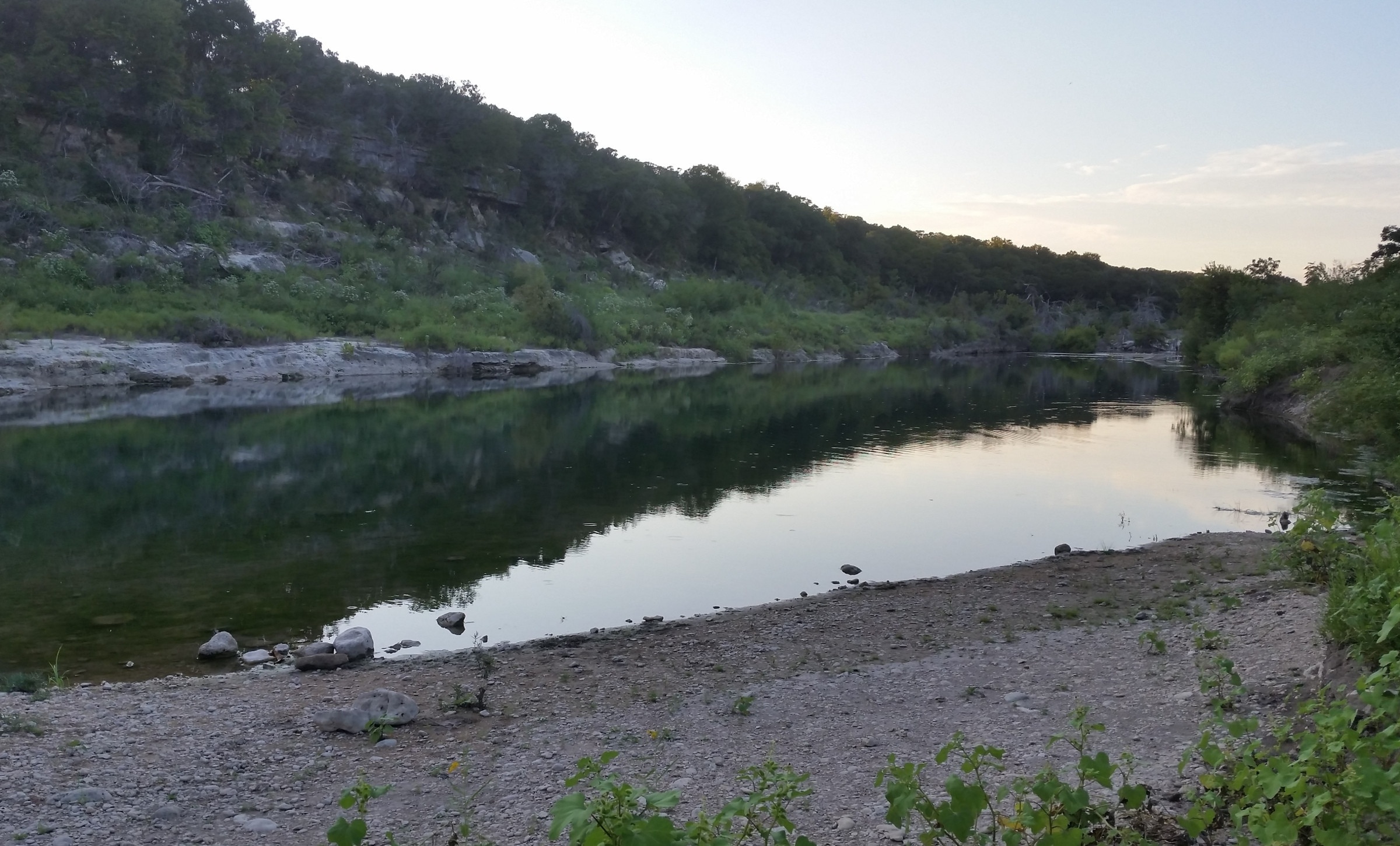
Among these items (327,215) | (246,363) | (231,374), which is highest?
(327,215)

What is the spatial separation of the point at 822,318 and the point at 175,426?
6204 cm

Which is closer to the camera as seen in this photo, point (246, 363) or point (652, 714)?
point (652, 714)

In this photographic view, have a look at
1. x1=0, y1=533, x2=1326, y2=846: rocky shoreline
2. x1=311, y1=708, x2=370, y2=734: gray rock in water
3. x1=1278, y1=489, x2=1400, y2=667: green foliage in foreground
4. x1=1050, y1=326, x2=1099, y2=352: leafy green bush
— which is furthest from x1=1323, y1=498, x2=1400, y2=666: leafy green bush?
x1=1050, y1=326, x2=1099, y2=352: leafy green bush

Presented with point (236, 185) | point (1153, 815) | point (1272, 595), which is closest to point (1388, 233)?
point (1272, 595)

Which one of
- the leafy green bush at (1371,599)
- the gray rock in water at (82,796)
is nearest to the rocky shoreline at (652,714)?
the gray rock in water at (82,796)

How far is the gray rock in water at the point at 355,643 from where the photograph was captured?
939 cm

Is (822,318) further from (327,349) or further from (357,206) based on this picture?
(327,349)

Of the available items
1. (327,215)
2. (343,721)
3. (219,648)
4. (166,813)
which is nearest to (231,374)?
(327,215)

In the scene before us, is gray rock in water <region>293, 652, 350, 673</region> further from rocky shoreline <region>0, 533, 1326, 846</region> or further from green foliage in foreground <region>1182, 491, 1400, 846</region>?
green foliage in foreground <region>1182, 491, 1400, 846</region>

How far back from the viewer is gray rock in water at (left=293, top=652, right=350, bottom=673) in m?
9.12

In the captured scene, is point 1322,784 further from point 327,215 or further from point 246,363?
point 327,215

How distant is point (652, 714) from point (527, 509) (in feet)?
34.0

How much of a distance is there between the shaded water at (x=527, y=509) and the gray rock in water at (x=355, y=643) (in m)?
0.66

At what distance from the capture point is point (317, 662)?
30.0 feet
